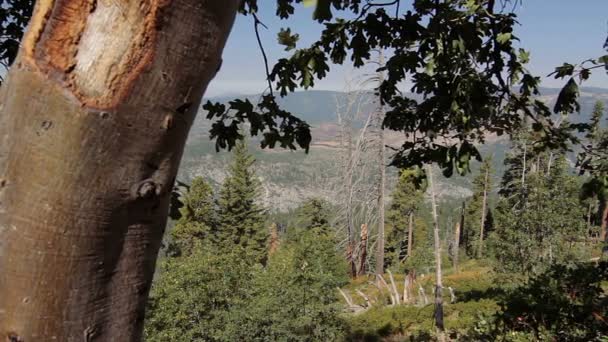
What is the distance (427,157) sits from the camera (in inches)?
127

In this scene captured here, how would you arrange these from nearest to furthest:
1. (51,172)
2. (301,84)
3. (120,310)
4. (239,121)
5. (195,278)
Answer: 1. (51,172)
2. (120,310)
3. (239,121)
4. (301,84)
5. (195,278)

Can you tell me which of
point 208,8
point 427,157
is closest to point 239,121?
point 427,157

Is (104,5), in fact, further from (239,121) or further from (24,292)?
(239,121)

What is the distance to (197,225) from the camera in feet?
137

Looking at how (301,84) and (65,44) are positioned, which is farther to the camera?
(301,84)

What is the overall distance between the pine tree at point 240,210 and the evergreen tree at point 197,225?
3.83 feet

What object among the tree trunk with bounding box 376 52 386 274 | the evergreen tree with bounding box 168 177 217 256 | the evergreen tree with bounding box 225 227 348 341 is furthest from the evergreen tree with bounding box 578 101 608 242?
the evergreen tree with bounding box 168 177 217 256

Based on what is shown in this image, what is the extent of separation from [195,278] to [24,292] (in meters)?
16.1

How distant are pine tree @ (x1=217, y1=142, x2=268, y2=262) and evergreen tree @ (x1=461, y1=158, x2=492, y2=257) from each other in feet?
82.3

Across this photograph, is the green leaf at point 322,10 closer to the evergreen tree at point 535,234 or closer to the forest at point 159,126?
the forest at point 159,126

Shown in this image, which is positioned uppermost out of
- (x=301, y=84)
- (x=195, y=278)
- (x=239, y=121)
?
(x=301, y=84)

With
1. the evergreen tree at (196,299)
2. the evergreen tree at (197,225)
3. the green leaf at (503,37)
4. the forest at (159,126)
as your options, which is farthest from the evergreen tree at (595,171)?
the evergreen tree at (197,225)

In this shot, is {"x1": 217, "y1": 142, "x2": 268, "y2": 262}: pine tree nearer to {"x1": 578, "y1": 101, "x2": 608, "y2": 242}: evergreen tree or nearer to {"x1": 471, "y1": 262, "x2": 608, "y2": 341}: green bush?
{"x1": 471, "y1": 262, "x2": 608, "y2": 341}: green bush

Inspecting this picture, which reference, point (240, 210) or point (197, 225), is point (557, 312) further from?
point (240, 210)
